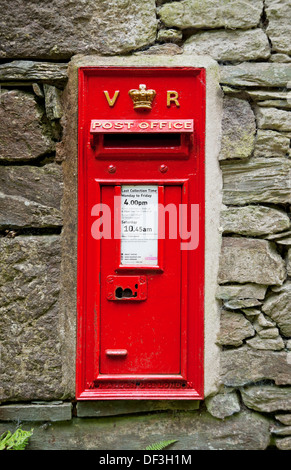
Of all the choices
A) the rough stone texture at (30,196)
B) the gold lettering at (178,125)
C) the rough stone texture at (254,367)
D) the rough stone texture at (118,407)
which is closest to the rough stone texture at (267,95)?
the gold lettering at (178,125)

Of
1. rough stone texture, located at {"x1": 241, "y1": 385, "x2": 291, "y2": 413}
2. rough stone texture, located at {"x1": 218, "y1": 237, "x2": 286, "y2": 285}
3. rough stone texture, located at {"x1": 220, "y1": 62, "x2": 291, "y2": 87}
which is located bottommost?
rough stone texture, located at {"x1": 241, "y1": 385, "x2": 291, "y2": 413}

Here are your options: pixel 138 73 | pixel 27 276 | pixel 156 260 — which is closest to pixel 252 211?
pixel 156 260

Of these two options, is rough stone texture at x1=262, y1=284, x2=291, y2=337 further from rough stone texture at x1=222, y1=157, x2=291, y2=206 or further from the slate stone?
the slate stone

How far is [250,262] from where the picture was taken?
6.93ft

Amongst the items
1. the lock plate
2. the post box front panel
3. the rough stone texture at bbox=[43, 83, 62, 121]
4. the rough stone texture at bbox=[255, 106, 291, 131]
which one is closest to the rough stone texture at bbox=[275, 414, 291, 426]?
the post box front panel

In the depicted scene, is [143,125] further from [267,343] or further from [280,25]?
[267,343]

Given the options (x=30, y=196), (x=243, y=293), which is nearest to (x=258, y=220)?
(x=243, y=293)

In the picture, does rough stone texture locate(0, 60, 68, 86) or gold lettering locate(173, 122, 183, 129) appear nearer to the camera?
gold lettering locate(173, 122, 183, 129)

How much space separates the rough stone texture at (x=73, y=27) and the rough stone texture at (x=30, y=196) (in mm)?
653

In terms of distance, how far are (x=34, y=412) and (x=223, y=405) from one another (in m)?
1.05

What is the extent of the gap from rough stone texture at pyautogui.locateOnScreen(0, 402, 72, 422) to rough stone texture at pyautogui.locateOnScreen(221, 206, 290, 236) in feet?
4.61

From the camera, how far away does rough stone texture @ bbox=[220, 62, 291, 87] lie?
2.11 m

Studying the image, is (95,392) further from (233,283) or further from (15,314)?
(233,283)

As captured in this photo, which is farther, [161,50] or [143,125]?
[161,50]
